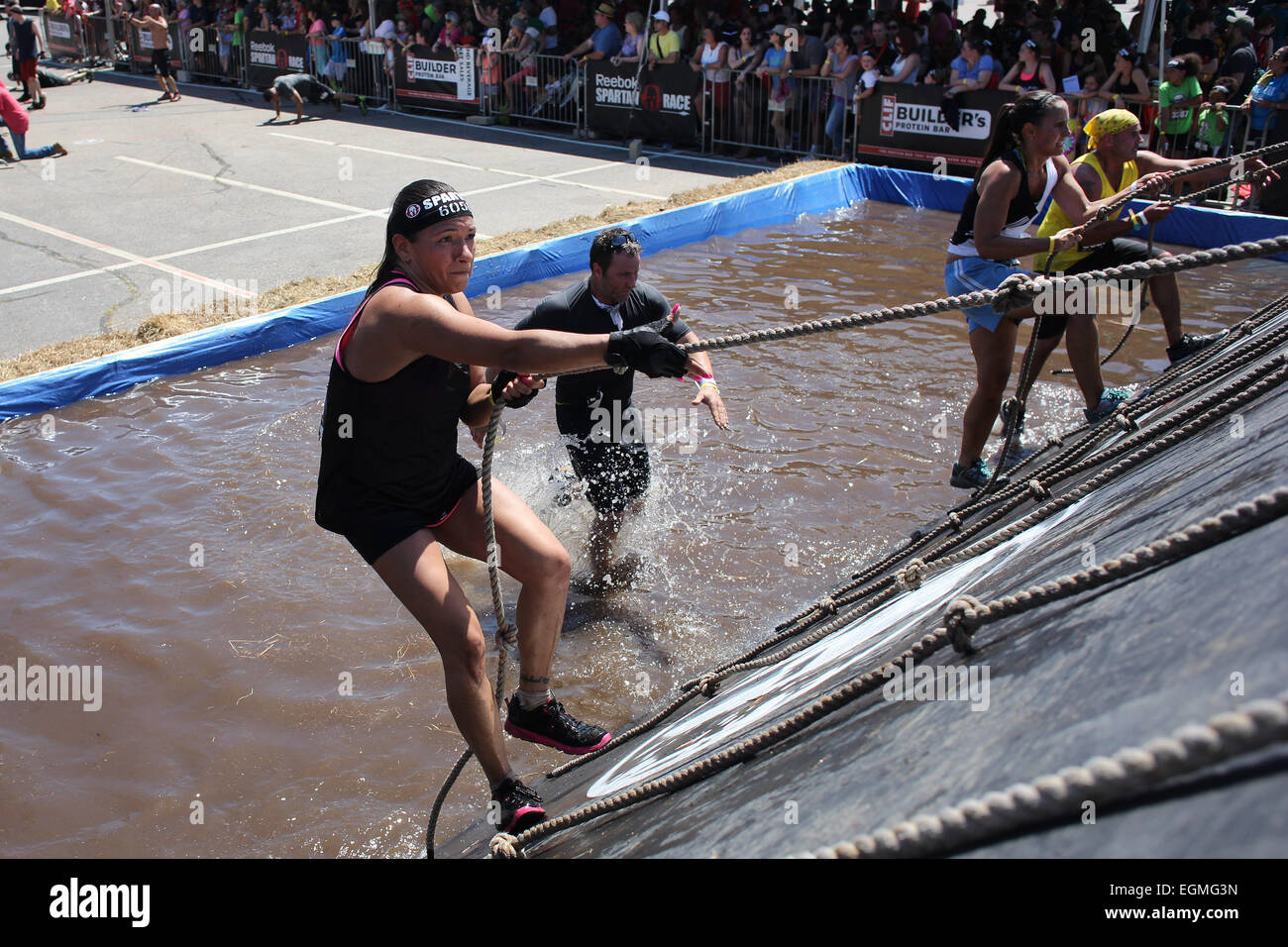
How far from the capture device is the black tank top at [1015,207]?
5484 millimetres

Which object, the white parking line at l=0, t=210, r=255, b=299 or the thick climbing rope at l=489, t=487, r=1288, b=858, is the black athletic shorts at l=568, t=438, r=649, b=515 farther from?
the white parking line at l=0, t=210, r=255, b=299

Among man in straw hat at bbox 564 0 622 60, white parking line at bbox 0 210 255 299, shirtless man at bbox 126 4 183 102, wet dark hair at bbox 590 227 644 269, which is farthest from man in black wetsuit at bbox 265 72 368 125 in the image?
wet dark hair at bbox 590 227 644 269

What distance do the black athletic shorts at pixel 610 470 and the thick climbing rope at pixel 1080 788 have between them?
394 cm

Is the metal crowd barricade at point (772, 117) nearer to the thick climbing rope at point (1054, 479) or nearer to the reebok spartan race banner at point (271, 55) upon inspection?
the reebok spartan race banner at point (271, 55)

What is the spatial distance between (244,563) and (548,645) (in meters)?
2.80

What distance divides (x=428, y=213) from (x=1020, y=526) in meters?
2.23

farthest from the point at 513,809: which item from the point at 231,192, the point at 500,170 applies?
the point at 500,170

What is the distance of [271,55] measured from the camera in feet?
80.2

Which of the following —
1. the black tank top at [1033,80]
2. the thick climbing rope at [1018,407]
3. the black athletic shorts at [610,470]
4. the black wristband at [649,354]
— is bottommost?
the black athletic shorts at [610,470]

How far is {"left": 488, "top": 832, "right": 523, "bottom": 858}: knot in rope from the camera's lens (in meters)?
2.91

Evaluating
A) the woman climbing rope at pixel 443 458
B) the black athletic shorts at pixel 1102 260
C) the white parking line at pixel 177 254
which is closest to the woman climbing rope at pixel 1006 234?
the black athletic shorts at pixel 1102 260

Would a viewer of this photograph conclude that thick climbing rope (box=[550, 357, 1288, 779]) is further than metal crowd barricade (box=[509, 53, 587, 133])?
No

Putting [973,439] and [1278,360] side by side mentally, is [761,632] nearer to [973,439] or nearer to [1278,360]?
[973,439]

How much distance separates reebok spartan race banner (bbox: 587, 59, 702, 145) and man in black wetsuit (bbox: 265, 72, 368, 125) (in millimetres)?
6014
